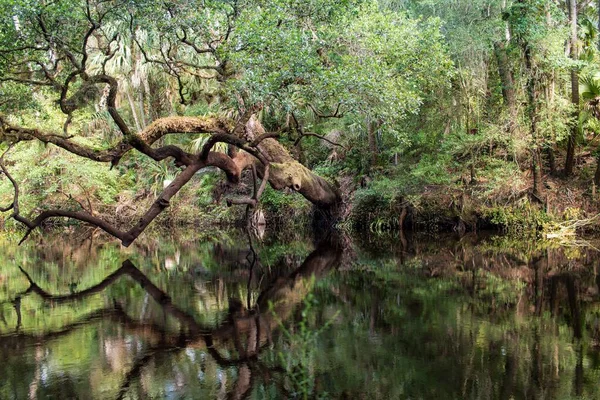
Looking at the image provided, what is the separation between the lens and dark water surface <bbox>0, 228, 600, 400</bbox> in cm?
514

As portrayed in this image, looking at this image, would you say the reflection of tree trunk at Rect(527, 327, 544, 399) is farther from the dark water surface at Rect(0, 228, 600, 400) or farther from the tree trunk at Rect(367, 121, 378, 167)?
the tree trunk at Rect(367, 121, 378, 167)

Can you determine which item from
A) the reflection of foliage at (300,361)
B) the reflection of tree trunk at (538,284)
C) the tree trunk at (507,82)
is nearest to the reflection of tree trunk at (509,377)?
the reflection of foliage at (300,361)

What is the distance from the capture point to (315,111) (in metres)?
11.9

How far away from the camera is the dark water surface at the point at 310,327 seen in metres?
5.14

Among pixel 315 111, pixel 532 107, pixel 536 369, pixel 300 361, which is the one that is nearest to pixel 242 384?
pixel 300 361

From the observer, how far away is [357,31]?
554 inches

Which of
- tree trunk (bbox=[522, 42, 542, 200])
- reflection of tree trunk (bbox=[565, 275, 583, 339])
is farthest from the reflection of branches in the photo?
tree trunk (bbox=[522, 42, 542, 200])

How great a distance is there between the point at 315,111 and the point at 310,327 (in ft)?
19.6

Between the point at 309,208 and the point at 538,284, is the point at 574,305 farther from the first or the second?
the point at 309,208

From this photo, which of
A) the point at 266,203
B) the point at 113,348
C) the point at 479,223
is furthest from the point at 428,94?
the point at 113,348

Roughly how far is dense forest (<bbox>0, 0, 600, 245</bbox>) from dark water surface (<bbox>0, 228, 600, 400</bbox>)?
5.29 ft

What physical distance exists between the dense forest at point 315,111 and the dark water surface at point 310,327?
161cm

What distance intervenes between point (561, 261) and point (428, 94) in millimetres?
7803

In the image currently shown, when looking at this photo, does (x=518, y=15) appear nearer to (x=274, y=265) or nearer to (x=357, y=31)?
(x=357, y=31)
